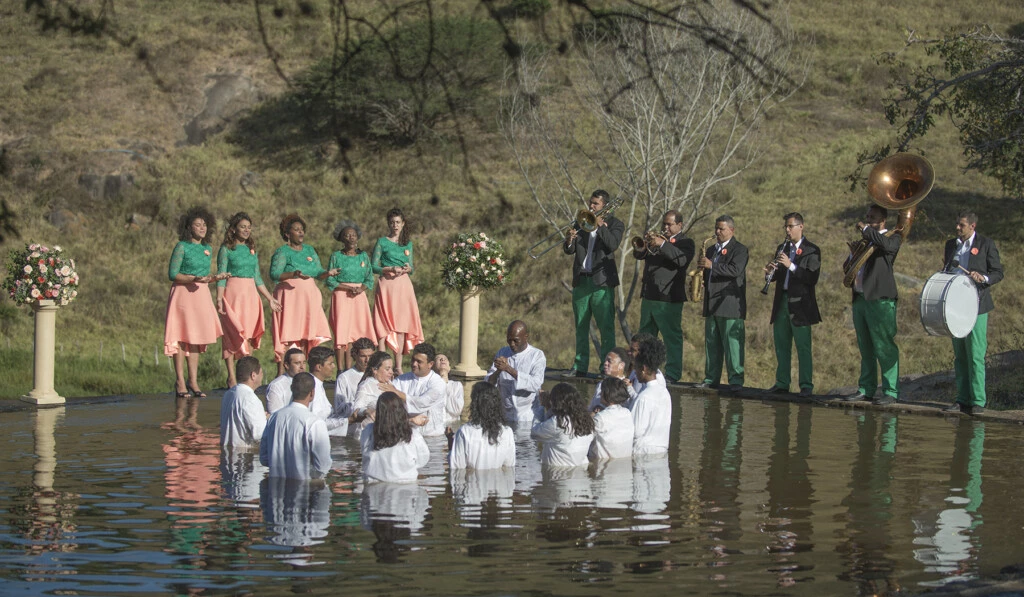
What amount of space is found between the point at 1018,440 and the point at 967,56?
21.8 feet

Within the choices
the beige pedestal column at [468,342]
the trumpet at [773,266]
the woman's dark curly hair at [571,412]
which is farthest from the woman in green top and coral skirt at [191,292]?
the trumpet at [773,266]

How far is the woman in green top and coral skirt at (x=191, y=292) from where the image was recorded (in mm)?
13844

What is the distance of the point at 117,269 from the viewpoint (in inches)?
1293

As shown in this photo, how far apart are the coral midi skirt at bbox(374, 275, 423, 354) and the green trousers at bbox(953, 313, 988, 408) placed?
6.22m

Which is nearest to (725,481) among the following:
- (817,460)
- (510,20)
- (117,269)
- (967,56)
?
(817,460)

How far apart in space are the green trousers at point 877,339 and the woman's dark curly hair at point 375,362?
205 inches

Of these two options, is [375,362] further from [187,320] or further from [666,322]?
[666,322]

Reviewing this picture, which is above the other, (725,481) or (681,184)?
(681,184)

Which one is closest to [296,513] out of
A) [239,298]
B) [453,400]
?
[453,400]


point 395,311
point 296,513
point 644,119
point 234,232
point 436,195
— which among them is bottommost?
point 296,513

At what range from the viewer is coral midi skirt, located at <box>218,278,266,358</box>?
46.6 feet

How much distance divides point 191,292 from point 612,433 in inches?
234

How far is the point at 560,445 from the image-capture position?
9875mm

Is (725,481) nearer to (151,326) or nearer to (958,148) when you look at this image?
(151,326)
